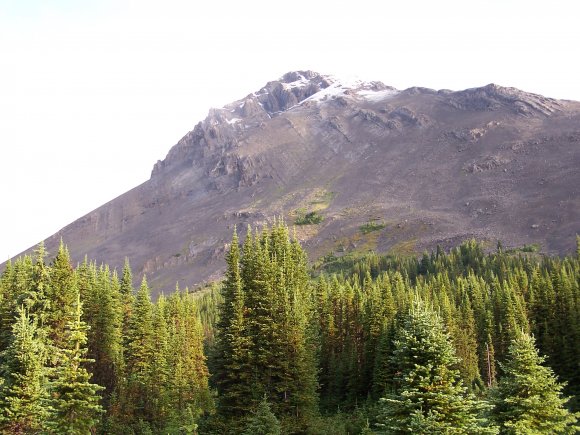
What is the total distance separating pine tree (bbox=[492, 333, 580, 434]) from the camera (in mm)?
23875

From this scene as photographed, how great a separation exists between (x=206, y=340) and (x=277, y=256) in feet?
205

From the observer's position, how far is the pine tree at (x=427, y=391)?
59.6 ft

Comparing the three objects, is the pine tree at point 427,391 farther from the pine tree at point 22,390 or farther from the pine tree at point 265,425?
the pine tree at point 22,390

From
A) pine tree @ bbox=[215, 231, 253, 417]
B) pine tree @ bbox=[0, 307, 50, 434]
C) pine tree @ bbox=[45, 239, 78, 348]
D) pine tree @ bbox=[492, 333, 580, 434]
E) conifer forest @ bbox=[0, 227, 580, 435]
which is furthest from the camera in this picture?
pine tree @ bbox=[45, 239, 78, 348]

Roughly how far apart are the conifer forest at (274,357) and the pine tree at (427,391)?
0.07 metres

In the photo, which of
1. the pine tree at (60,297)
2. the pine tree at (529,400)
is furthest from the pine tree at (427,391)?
the pine tree at (60,297)

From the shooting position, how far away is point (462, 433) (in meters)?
18.1

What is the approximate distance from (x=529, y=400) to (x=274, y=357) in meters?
18.1

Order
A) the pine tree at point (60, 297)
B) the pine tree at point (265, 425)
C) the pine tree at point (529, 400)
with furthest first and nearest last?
the pine tree at point (60, 297), the pine tree at point (265, 425), the pine tree at point (529, 400)

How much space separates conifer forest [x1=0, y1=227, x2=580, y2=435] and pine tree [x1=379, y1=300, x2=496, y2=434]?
2.7 inches

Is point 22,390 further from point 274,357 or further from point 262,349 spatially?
point 274,357

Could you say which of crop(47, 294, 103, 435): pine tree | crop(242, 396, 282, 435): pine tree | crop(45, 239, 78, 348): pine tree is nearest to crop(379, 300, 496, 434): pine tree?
crop(242, 396, 282, 435): pine tree

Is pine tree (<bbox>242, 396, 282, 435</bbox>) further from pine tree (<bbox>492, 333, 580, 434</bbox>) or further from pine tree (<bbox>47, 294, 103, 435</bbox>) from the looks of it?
pine tree (<bbox>492, 333, 580, 434</bbox>)

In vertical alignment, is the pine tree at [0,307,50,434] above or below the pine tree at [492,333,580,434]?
above
